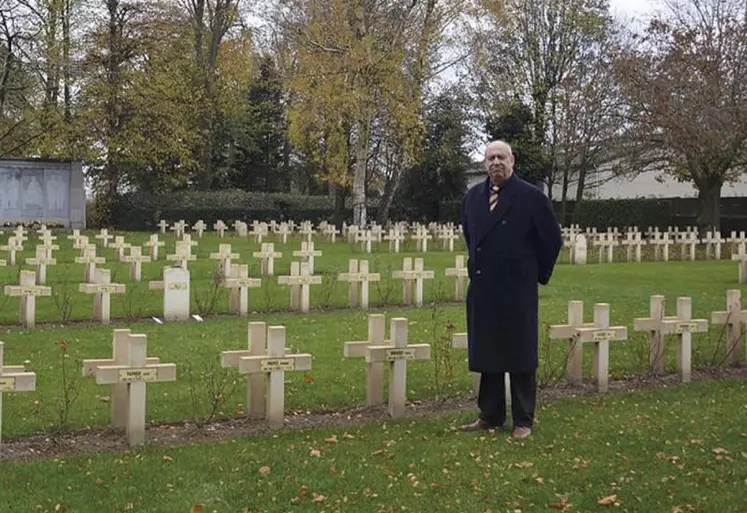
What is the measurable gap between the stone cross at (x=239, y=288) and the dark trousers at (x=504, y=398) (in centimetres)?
630

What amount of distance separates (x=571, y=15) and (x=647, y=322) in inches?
A: 1401

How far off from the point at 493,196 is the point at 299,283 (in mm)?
6540

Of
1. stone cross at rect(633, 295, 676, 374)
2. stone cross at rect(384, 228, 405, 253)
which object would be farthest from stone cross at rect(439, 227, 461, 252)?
stone cross at rect(633, 295, 676, 374)

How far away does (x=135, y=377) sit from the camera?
561 centimetres

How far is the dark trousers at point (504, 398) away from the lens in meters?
5.92

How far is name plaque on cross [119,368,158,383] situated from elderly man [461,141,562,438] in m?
2.03

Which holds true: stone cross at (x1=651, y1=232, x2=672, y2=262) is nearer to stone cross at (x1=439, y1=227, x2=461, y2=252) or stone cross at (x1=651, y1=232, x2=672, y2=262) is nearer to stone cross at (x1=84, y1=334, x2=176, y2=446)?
stone cross at (x1=439, y1=227, x2=461, y2=252)

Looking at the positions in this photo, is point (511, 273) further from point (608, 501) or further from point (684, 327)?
point (684, 327)

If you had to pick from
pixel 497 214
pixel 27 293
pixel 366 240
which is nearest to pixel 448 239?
pixel 366 240

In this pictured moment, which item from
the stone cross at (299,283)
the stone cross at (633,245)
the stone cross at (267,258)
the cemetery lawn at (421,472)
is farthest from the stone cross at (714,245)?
the cemetery lawn at (421,472)

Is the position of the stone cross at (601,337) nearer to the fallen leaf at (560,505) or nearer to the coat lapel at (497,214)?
the coat lapel at (497,214)

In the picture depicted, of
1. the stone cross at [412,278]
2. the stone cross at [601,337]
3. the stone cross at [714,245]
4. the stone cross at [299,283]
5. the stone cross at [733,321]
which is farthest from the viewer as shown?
the stone cross at [714,245]

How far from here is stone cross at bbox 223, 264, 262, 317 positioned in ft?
39.3

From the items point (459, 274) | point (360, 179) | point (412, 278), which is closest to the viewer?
point (412, 278)
